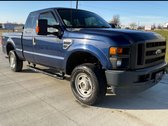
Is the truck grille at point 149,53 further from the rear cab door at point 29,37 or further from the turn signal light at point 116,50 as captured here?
the rear cab door at point 29,37

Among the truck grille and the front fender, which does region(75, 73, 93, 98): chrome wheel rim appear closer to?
the front fender

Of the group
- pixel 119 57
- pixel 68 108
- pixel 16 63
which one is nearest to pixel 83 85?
pixel 68 108

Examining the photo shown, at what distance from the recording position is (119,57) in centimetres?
358

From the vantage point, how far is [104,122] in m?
3.44

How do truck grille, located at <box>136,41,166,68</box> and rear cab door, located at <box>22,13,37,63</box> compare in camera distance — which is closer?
truck grille, located at <box>136,41,166,68</box>

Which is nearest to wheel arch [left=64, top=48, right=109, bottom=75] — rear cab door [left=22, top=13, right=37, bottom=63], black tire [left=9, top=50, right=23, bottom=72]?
rear cab door [left=22, top=13, right=37, bottom=63]

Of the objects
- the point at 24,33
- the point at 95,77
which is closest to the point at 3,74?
the point at 24,33

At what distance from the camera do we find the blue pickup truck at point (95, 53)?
11.9 ft

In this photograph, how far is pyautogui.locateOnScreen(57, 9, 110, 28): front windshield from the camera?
16.2ft

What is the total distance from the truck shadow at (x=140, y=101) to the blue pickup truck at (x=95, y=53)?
410 millimetres

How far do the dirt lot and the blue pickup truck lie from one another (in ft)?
1.19

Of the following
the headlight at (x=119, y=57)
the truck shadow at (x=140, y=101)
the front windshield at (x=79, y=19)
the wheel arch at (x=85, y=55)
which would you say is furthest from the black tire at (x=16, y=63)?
the headlight at (x=119, y=57)

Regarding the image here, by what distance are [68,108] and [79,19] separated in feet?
7.45

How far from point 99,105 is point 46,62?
75.4 inches
